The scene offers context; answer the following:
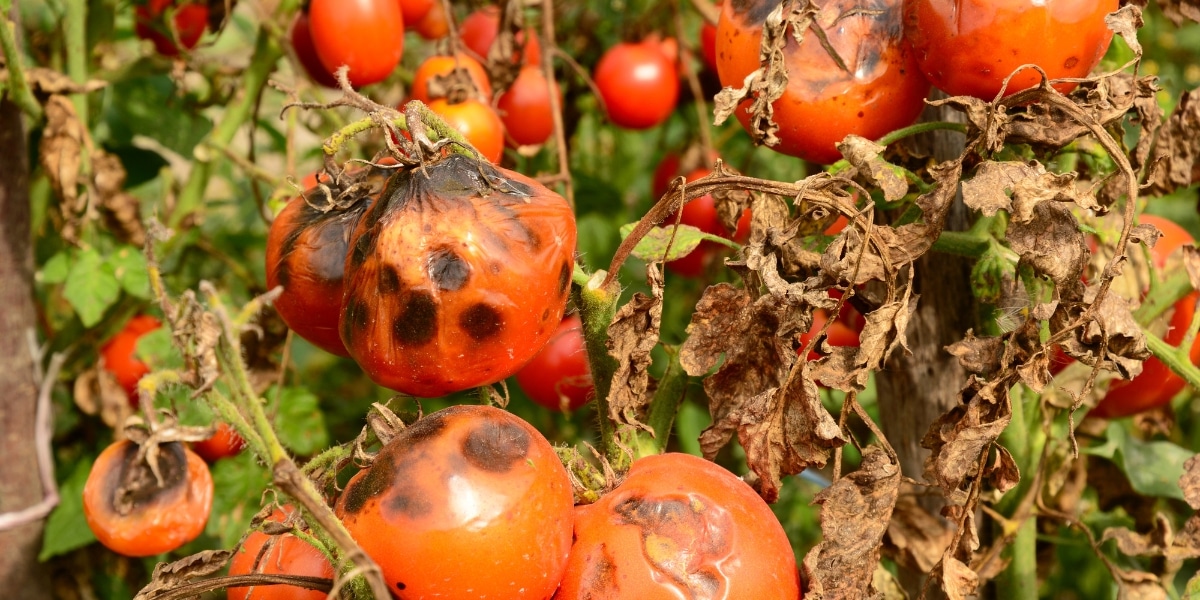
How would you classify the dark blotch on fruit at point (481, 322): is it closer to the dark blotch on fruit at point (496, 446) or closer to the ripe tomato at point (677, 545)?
the dark blotch on fruit at point (496, 446)

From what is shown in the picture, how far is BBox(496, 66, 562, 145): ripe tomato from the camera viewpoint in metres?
1.73

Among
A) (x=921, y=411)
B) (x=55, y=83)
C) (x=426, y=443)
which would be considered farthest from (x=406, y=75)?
(x=426, y=443)

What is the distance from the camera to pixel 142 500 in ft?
3.85

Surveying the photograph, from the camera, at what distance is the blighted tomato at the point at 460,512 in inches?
28.9

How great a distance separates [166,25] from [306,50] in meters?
0.27

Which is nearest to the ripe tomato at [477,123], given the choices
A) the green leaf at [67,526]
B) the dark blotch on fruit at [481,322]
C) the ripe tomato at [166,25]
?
the ripe tomato at [166,25]

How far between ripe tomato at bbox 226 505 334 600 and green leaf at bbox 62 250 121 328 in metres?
0.79

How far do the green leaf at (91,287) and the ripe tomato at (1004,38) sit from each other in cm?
122

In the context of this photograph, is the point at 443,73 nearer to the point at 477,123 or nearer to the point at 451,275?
the point at 477,123

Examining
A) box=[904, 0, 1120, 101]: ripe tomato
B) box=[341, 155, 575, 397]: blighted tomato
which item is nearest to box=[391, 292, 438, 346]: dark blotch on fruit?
box=[341, 155, 575, 397]: blighted tomato

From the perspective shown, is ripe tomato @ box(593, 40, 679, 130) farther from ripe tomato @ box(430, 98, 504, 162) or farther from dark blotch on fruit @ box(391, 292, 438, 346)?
dark blotch on fruit @ box(391, 292, 438, 346)

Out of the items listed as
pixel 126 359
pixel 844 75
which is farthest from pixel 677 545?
pixel 126 359

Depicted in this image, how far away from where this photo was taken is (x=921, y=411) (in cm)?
117

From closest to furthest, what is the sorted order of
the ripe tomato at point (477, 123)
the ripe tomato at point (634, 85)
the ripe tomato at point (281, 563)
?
the ripe tomato at point (281, 563)
the ripe tomato at point (477, 123)
the ripe tomato at point (634, 85)
